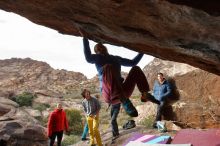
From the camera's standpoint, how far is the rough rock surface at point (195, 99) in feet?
52.6

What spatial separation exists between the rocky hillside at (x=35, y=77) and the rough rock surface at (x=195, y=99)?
4546cm

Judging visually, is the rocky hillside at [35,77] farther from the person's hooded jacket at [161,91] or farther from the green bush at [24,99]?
the person's hooded jacket at [161,91]

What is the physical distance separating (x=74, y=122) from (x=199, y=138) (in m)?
28.1

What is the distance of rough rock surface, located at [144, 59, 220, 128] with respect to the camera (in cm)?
1603

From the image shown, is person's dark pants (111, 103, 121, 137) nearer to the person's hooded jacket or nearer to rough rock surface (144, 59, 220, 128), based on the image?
the person's hooded jacket

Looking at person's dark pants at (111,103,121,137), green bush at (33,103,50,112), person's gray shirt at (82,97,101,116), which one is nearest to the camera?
person's dark pants at (111,103,121,137)

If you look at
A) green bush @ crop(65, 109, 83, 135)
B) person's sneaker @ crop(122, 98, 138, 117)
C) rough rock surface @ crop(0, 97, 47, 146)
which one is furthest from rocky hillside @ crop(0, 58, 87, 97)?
person's sneaker @ crop(122, 98, 138, 117)

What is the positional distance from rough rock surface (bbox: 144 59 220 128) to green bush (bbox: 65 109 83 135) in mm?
20395

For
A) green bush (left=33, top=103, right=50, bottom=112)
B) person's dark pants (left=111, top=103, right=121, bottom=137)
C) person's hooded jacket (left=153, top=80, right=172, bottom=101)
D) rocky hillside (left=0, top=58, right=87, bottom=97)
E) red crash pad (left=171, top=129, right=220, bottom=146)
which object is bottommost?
red crash pad (left=171, top=129, right=220, bottom=146)

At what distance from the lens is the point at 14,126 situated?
86.5 feet

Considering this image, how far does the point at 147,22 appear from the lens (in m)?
8.24

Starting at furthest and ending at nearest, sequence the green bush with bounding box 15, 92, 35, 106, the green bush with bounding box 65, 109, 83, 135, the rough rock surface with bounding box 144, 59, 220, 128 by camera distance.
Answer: the green bush with bounding box 15, 92, 35, 106
the green bush with bounding box 65, 109, 83, 135
the rough rock surface with bounding box 144, 59, 220, 128

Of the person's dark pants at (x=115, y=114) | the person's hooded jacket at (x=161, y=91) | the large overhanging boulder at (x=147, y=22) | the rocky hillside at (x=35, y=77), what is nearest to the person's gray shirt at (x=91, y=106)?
the person's dark pants at (x=115, y=114)

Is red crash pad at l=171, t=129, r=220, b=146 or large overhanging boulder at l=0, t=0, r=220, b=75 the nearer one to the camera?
large overhanging boulder at l=0, t=0, r=220, b=75
